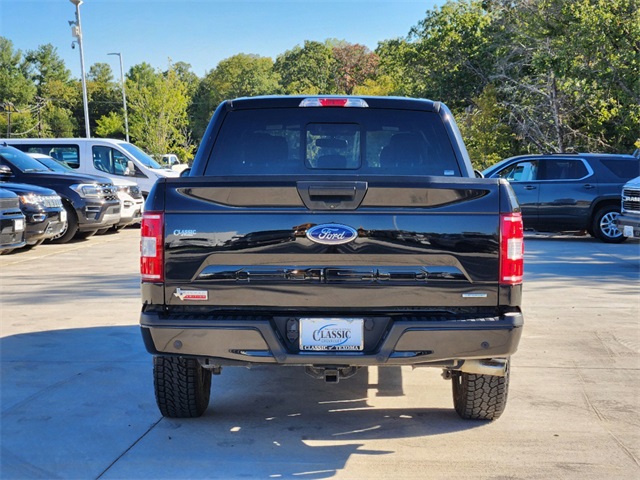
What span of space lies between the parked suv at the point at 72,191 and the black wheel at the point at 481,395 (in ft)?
40.7

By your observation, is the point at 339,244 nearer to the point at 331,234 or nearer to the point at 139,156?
the point at 331,234

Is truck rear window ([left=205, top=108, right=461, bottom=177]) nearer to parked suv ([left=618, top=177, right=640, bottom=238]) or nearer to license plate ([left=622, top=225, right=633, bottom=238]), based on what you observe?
parked suv ([left=618, top=177, right=640, bottom=238])

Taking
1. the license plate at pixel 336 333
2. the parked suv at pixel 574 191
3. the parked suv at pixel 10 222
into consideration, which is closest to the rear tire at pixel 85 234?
the parked suv at pixel 10 222

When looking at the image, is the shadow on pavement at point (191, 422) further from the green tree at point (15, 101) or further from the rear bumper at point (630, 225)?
the green tree at point (15, 101)

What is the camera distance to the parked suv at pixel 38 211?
14148 millimetres

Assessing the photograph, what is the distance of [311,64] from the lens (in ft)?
288

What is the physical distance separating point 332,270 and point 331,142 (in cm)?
159

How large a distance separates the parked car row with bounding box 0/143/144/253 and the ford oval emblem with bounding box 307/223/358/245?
1026 cm

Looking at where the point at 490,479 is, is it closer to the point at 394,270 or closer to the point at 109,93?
the point at 394,270

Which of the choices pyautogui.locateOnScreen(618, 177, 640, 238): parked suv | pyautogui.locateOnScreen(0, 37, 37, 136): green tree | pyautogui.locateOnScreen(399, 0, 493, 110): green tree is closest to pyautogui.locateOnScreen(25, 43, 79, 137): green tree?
pyautogui.locateOnScreen(0, 37, 37, 136): green tree

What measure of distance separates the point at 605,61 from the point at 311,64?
221 ft

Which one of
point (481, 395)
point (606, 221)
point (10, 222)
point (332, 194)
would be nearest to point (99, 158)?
point (10, 222)

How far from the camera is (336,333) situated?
449 centimetres

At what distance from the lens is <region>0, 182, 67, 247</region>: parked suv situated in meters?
14.1
